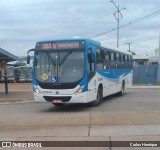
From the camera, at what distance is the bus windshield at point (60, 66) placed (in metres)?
16.3

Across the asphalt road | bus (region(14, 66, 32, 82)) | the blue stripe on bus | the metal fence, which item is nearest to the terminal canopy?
the blue stripe on bus

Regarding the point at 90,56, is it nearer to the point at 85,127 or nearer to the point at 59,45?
the point at 59,45

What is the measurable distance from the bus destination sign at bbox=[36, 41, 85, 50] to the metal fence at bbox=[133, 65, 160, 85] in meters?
28.0

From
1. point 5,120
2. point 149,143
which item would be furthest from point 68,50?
point 149,143

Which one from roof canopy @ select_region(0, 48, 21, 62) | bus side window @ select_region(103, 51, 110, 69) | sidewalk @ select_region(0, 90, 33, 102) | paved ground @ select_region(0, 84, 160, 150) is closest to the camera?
paved ground @ select_region(0, 84, 160, 150)

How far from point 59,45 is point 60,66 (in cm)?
101

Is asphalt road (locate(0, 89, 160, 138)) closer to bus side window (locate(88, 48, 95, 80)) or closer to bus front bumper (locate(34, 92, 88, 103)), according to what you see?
bus front bumper (locate(34, 92, 88, 103))

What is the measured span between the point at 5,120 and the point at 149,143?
6.29 m

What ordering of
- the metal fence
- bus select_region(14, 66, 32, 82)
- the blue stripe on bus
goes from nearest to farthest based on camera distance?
the blue stripe on bus, the metal fence, bus select_region(14, 66, 32, 82)

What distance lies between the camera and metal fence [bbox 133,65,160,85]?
4406cm

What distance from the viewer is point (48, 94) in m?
16.5

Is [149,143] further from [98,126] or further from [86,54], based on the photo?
[86,54]

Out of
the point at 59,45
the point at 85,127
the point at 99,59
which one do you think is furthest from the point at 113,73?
the point at 85,127

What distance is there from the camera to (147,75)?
148ft
